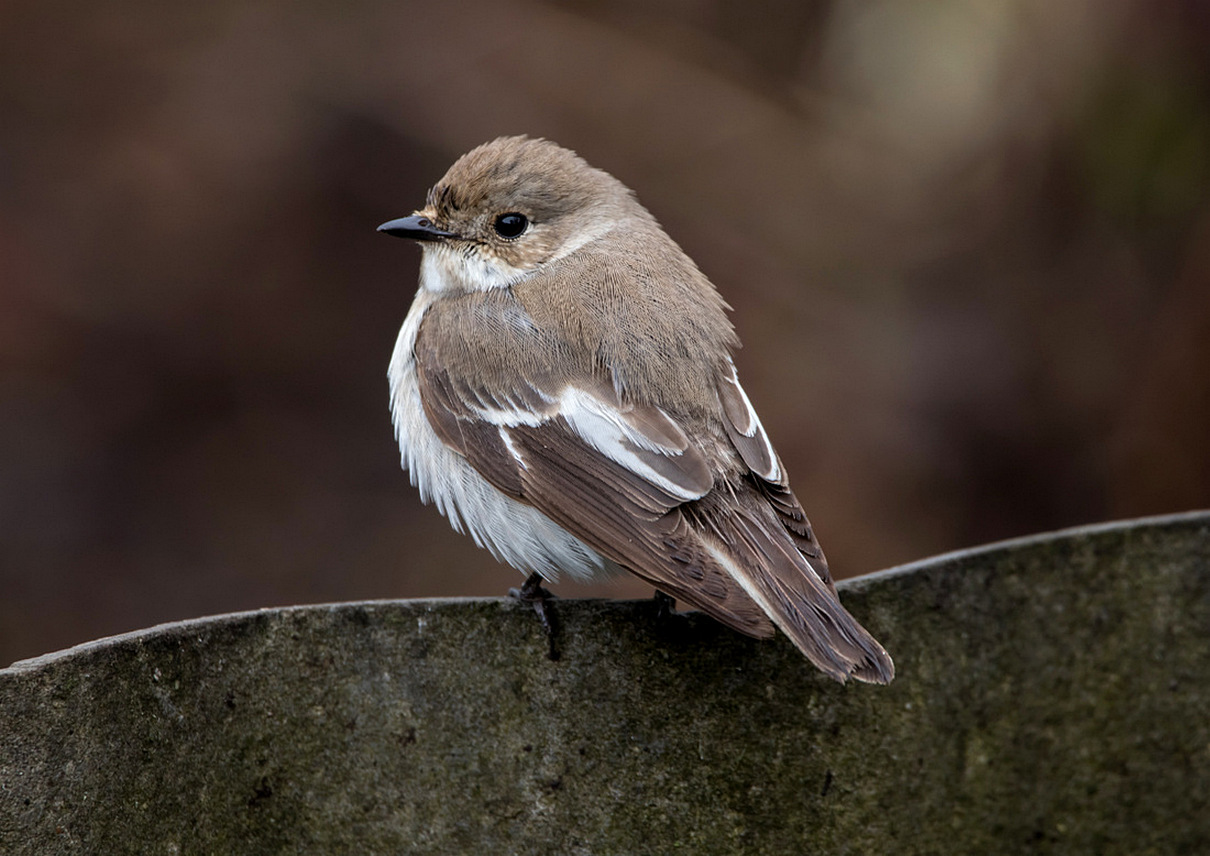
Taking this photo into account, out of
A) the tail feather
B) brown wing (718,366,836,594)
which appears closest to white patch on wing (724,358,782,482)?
brown wing (718,366,836,594)

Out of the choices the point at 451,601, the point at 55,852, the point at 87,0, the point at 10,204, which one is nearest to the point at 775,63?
the point at 87,0

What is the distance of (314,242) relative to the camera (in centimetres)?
646

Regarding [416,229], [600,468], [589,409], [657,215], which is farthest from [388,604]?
[657,215]

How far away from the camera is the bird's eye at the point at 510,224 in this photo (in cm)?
361

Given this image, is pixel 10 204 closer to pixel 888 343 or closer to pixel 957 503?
pixel 888 343

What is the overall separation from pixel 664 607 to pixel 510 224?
1343 millimetres

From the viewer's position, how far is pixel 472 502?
3.29 m

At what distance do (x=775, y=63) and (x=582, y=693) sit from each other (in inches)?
169

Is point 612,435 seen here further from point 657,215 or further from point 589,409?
point 657,215

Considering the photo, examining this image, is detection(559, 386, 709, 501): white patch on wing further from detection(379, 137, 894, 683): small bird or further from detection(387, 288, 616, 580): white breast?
detection(387, 288, 616, 580): white breast

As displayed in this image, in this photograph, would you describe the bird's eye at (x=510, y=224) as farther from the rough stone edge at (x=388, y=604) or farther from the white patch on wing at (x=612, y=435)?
the rough stone edge at (x=388, y=604)

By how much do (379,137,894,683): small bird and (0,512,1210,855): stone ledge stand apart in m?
0.20

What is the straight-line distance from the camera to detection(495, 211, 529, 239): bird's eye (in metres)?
3.61

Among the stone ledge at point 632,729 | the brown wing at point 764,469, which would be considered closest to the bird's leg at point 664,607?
the stone ledge at point 632,729
